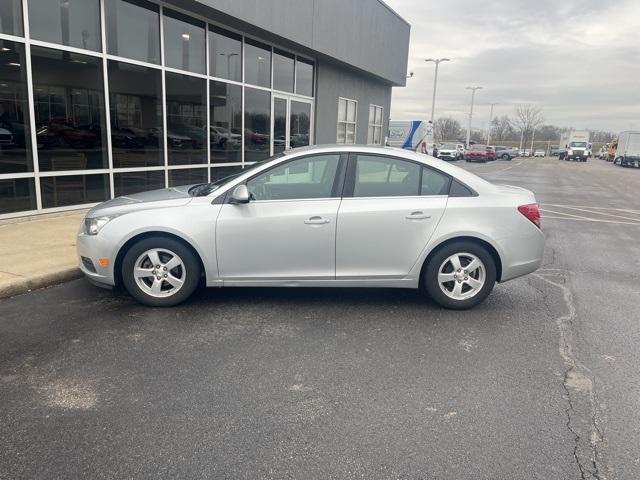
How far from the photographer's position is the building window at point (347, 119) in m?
18.4

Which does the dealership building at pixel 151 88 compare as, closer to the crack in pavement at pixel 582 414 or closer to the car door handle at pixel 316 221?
the car door handle at pixel 316 221

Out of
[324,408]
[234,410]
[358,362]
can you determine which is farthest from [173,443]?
[358,362]

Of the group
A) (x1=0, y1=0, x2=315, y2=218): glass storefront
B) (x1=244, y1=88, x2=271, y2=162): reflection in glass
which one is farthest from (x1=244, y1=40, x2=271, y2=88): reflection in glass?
(x1=244, y1=88, x2=271, y2=162): reflection in glass

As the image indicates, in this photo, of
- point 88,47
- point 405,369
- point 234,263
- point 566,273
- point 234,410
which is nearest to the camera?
point 234,410

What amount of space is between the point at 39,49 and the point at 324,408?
7.86 meters

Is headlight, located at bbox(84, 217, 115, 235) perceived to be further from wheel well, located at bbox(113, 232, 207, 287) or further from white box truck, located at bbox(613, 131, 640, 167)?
white box truck, located at bbox(613, 131, 640, 167)

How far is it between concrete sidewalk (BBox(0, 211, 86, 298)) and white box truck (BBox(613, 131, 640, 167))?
53200mm

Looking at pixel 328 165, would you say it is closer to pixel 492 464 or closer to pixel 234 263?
pixel 234 263

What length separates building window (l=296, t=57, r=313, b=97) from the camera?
1537cm

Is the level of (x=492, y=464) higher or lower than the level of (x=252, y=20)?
lower

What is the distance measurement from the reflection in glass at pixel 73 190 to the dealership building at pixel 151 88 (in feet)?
0.06

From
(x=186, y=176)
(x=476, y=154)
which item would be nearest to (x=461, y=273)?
(x=186, y=176)

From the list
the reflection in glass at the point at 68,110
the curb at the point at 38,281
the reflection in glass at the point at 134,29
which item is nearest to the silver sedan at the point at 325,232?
the curb at the point at 38,281

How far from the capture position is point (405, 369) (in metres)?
3.81
